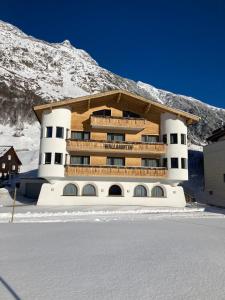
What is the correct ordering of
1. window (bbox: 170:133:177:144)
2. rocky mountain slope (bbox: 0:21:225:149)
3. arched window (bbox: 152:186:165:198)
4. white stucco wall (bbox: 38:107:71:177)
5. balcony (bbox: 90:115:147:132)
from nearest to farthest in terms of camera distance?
white stucco wall (bbox: 38:107:71:177) → balcony (bbox: 90:115:147:132) → arched window (bbox: 152:186:165:198) → window (bbox: 170:133:177:144) → rocky mountain slope (bbox: 0:21:225:149)

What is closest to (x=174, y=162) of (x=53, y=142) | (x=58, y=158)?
(x=58, y=158)

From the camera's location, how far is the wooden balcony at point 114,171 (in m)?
29.9

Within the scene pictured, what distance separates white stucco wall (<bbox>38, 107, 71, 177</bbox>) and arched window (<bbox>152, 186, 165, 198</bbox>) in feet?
32.8

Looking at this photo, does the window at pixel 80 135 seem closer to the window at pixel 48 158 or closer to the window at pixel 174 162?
the window at pixel 48 158

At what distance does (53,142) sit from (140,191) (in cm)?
1061

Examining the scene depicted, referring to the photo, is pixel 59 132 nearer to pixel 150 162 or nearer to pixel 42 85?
pixel 150 162

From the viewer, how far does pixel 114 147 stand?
103ft

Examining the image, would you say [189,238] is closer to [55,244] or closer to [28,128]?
[55,244]

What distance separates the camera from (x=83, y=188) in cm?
3091

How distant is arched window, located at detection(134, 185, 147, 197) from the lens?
1247 inches

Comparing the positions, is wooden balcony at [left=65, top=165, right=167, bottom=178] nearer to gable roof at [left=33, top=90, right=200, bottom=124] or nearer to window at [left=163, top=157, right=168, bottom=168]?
window at [left=163, top=157, right=168, bottom=168]

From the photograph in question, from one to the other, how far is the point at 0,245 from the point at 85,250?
3.15 metres

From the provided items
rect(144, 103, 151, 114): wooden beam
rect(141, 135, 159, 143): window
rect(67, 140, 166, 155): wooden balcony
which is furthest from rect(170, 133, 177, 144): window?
rect(144, 103, 151, 114): wooden beam

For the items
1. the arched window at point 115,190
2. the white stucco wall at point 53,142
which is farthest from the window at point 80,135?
the arched window at point 115,190
